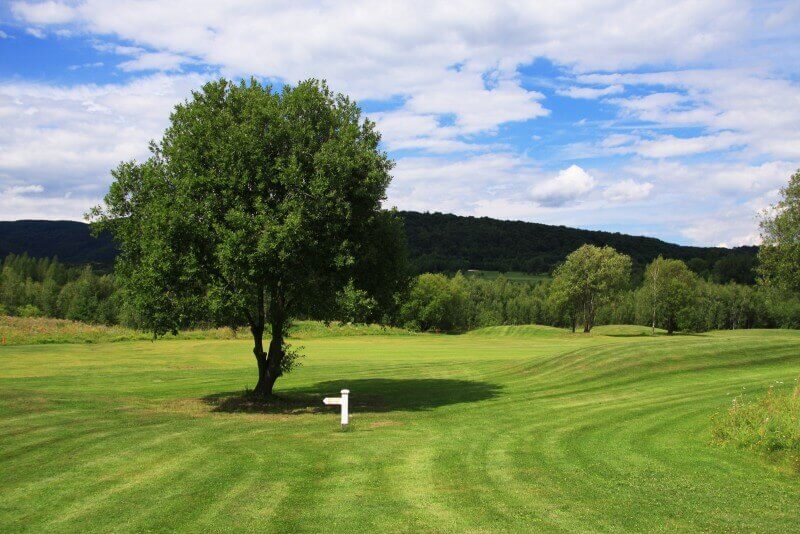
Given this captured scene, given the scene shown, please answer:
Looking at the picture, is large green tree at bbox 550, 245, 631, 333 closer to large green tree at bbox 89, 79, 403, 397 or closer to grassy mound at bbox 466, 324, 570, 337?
grassy mound at bbox 466, 324, 570, 337

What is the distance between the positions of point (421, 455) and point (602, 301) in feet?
293

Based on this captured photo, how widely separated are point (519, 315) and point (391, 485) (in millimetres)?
166114

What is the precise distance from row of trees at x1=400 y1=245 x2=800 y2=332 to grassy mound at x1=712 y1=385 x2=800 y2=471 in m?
43.7

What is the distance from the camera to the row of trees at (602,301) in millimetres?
96500

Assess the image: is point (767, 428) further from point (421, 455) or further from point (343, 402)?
point (343, 402)

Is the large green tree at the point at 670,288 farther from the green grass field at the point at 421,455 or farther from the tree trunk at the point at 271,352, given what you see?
the tree trunk at the point at 271,352

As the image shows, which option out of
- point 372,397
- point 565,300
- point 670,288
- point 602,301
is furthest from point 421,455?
point 670,288

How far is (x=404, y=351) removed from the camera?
58656 millimetres

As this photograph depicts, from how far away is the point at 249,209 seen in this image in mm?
23625

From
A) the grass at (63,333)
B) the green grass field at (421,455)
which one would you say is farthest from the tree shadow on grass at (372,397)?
the grass at (63,333)

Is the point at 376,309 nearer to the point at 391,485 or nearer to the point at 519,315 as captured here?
the point at 391,485

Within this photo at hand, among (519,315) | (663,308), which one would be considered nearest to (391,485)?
(663,308)

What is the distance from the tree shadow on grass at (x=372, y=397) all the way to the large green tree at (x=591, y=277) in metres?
66.3

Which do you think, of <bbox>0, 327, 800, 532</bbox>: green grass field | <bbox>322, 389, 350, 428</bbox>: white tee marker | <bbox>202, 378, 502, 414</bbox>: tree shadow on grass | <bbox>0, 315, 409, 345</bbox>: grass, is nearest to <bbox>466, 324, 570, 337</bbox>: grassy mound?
<bbox>0, 315, 409, 345</bbox>: grass
